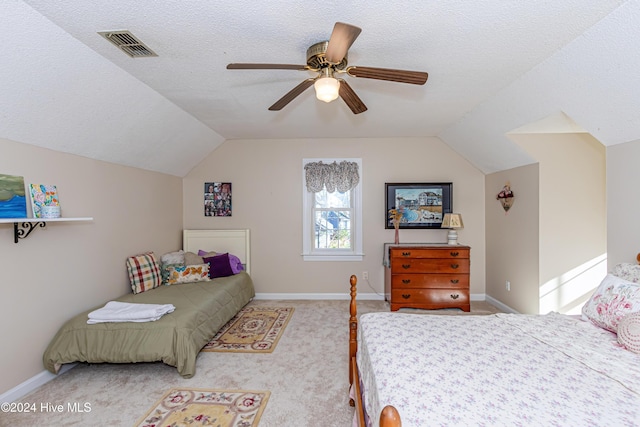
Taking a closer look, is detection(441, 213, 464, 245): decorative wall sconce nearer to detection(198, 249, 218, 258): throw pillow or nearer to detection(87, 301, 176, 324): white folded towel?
detection(198, 249, 218, 258): throw pillow

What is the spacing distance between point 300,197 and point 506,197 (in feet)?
9.13

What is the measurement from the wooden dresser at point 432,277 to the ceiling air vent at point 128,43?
10.8ft

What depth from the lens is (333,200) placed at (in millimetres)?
4930

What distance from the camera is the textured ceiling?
69.4 inches

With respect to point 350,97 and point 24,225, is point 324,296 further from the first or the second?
point 24,225

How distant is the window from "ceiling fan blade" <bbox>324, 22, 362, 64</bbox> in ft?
9.96

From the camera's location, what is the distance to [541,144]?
343 centimetres

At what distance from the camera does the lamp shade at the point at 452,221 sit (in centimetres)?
429

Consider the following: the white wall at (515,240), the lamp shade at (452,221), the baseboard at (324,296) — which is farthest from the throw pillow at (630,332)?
the baseboard at (324,296)

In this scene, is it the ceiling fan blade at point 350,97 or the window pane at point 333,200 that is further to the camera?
the window pane at point 333,200

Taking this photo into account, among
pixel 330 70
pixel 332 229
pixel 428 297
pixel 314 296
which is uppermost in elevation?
pixel 330 70

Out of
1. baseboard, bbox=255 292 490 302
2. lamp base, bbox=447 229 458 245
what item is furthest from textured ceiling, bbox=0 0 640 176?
baseboard, bbox=255 292 490 302

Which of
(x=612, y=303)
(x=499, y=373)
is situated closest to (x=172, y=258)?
(x=499, y=373)

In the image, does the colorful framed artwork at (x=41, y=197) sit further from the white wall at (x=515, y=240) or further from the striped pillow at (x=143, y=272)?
the white wall at (x=515, y=240)
